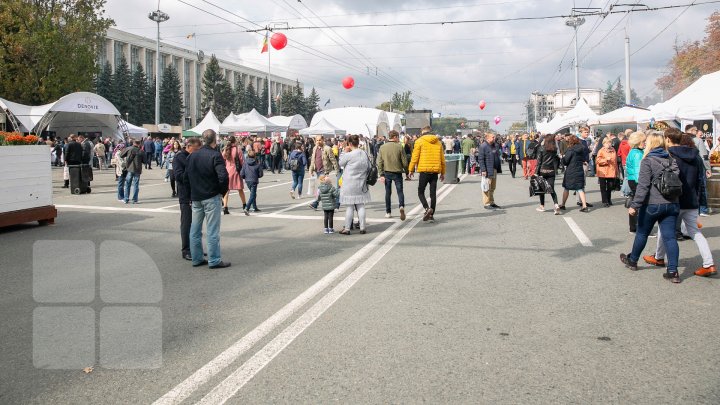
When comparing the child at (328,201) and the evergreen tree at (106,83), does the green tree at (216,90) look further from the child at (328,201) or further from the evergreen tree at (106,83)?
the child at (328,201)

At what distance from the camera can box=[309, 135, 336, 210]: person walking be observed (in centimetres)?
1362

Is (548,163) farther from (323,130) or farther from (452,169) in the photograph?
(323,130)

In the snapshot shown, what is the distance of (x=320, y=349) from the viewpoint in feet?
14.3

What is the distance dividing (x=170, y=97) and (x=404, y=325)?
9045 centimetres

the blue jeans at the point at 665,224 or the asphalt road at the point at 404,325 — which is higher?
the blue jeans at the point at 665,224

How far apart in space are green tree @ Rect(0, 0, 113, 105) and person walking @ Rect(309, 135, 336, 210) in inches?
1041

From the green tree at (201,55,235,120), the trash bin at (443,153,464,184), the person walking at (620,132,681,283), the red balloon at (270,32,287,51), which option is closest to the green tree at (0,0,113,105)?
the red balloon at (270,32,287,51)

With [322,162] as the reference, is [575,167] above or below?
below

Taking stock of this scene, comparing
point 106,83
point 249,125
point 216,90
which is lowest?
point 249,125

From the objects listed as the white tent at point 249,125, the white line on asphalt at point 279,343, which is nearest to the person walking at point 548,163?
the white line on asphalt at point 279,343

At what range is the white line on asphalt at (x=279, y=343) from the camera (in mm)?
3605

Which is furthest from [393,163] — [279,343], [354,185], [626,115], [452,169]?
[626,115]

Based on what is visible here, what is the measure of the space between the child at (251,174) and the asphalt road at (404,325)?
382 cm

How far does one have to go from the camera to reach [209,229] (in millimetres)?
7457
